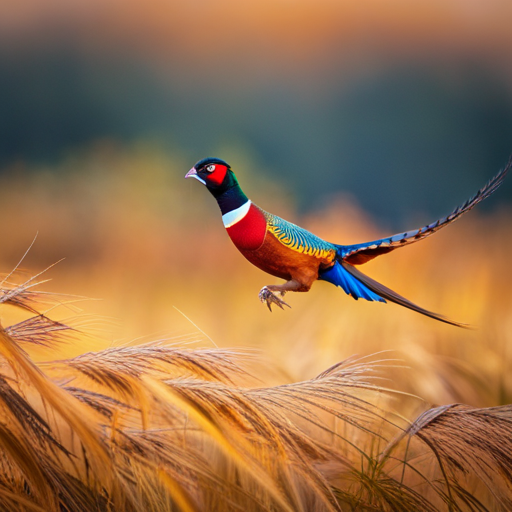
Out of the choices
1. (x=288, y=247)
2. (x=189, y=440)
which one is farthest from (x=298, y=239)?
(x=189, y=440)

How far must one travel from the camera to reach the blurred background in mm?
1454

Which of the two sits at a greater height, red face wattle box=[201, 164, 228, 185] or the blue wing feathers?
red face wattle box=[201, 164, 228, 185]

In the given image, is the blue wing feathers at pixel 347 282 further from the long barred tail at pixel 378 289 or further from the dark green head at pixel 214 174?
the dark green head at pixel 214 174

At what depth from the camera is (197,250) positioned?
58.2 inches

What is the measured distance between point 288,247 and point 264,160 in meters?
0.26

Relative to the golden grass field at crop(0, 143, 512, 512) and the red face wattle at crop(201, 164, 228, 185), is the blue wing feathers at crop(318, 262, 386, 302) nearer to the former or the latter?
the golden grass field at crop(0, 143, 512, 512)

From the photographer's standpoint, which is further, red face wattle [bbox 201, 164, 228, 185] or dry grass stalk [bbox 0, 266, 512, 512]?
red face wattle [bbox 201, 164, 228, 185]

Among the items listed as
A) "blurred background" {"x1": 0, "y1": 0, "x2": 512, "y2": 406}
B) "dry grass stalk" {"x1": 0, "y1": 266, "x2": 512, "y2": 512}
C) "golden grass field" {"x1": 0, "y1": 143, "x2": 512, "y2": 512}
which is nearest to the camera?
"dry grass stalk" {"x1": 0, "y1": 266, "x2": 512, "y2": 512}

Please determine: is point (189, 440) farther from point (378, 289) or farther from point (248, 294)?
point (378, 289)

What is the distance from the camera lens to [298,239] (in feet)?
4.57

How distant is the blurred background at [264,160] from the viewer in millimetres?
1454

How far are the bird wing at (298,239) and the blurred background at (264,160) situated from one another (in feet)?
0.17

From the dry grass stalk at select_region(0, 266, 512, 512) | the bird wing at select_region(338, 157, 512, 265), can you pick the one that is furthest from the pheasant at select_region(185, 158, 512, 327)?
the dry grass stalk at select_region(0, 266, 512, 512)

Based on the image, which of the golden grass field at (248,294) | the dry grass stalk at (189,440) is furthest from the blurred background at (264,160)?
the dry grass stalk at (189,440)
